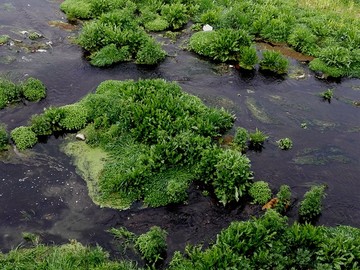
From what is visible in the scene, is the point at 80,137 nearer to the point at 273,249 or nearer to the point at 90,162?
the point at 90,162

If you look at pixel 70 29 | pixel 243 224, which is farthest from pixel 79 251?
pixel 70 29

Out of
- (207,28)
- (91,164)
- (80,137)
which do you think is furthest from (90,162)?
(207,28)

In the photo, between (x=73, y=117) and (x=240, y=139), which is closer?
(x=240, y=139)

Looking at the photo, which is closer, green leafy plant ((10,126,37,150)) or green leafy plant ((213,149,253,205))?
green leafy plant ((213,149,253,205))

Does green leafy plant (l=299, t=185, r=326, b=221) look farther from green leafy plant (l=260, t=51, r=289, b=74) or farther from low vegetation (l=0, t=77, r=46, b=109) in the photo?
low vegetation (l=0, t=77, r=46, b=109)

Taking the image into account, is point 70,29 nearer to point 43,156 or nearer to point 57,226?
point 43,156

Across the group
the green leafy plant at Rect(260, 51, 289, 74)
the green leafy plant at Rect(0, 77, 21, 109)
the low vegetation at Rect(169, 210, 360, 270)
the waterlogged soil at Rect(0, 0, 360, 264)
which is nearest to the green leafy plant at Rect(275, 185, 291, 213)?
the waterlogged soil at Rect(0, 0, 360, 264)

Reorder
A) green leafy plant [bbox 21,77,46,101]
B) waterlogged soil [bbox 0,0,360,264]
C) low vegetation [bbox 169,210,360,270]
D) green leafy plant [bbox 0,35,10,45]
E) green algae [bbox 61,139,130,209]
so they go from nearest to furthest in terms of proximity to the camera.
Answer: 1. low vegetation [bbox 169,210,360,270]
2. waterlogged soil [bbox 0,0,360,264]
3. green algae [bbox 61,139,130,209]
4. green leafy plant [bbox 21,77,46,101]
5. green leafy plant [bbox 0,35,10,45]

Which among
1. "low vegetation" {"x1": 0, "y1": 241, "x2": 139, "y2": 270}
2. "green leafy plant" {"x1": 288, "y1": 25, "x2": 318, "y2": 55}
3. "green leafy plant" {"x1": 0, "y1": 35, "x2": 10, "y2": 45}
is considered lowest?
"low vegetation" {"x1": 0, "y1": 241, "x2": 139, "y2": 270}
